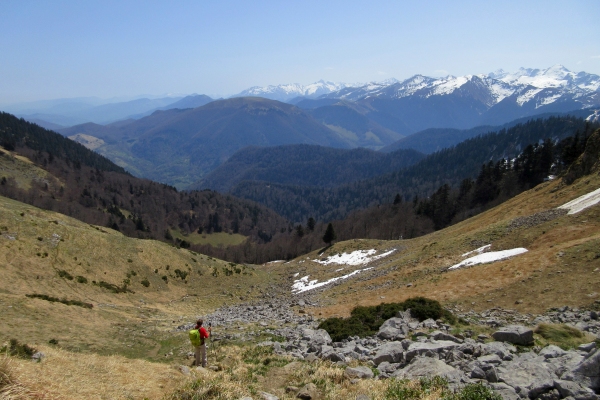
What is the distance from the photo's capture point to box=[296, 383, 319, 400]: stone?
11344 millimetres

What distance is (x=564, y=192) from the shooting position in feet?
137

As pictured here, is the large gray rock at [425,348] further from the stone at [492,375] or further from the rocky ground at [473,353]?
the stone at [492,375]

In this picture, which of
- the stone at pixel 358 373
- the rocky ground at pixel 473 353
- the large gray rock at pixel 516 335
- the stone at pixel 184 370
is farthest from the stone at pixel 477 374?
the stone at pixel 184 370

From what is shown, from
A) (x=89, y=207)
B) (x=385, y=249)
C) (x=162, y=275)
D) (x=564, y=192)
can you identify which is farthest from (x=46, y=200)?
(x=564, y=192)

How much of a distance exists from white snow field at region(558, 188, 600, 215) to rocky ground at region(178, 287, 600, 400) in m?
21.4

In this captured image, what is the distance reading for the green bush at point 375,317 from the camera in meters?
18.8

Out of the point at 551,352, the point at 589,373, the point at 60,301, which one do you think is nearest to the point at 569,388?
the point at 589,373

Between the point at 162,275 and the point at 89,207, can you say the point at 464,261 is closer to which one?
the point at 162,275

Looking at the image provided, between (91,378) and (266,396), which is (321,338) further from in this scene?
(91,378)

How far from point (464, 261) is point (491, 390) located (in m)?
25.7

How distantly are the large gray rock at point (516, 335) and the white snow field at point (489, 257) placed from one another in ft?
57.5

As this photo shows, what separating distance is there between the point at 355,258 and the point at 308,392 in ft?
168

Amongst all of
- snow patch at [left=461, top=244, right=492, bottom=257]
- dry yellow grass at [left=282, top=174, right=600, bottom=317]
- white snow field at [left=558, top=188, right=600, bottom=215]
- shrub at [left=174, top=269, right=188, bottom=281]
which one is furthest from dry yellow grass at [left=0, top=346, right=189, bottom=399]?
white snow field at [left=558, top=188, right=600, bottom=215]

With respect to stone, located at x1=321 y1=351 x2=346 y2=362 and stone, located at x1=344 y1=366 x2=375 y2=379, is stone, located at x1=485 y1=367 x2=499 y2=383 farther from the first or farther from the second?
stone, located at x1=321 y1=351 x2=346 y2=362
